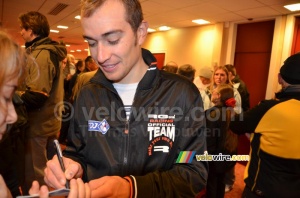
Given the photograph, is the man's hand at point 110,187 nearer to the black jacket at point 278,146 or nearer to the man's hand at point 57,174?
the man's hand at point 57,174

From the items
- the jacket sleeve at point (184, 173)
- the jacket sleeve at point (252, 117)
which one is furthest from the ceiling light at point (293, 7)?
the jacket sleeve at point (184, 173)

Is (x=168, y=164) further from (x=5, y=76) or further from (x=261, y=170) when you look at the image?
(x=261, y=170)

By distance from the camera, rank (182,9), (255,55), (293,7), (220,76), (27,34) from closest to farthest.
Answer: (27,34), (220,76), (293,7), (182,9), (255,55)

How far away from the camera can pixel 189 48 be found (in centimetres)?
809

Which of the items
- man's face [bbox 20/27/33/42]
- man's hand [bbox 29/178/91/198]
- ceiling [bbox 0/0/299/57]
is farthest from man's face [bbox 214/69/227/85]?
man's hand [bbox 29/178/91/198]

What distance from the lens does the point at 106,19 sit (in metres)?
1.06

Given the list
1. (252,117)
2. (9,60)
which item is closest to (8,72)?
(9,60)

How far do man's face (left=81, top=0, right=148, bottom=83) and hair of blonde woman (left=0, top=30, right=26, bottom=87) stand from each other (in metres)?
0.29

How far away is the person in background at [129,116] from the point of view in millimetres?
1078

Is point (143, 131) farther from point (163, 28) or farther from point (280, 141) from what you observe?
point (163, 28)

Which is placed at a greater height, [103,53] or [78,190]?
[103,53]

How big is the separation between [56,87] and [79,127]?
179 centimetres

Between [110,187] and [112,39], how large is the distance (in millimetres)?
617

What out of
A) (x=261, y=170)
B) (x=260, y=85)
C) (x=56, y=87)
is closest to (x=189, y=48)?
(x=260, y=85)
